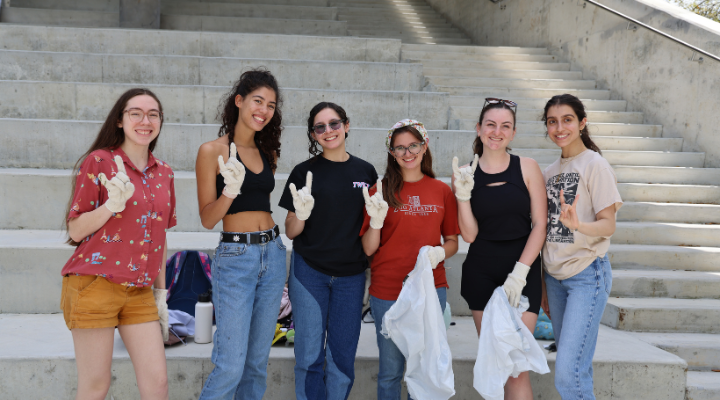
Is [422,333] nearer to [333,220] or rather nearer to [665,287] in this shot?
[333,220]

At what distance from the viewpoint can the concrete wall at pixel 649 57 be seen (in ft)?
18.9

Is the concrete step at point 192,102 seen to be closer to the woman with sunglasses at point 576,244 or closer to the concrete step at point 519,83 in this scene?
the concrete step at point 519,83

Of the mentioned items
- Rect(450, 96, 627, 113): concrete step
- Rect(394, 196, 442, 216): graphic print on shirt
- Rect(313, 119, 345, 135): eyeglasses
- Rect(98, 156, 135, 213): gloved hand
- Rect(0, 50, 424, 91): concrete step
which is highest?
Rect(0, 50, 424, 91): concrete step

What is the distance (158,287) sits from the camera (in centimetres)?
238

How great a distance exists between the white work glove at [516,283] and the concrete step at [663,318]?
2103 millimetres

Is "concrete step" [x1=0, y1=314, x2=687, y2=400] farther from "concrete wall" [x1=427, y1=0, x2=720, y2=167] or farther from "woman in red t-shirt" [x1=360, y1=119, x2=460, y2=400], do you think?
"concrete wall" [x1=427, y1=0, x2=720, y2=167]

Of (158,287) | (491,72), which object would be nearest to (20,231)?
(158,287)

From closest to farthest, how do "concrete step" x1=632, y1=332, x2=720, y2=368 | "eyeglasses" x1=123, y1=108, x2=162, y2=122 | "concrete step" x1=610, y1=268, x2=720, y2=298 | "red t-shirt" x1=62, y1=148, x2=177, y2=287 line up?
"red t-shirt" x1=62, y1=148, x2=177, y2=287
"eyeglasses" x1=123, y1=108, x2=162, y2=122
"concrete step" x1=632, y1=332, x2=720, y2=368
"concrete step" x1=610, y1=268, x2=720, y2=298

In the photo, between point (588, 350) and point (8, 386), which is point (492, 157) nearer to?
point (588, 350)

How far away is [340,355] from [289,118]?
3.98 meters

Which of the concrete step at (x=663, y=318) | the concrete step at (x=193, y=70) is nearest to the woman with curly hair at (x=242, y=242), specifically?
the concrete step at (x=663, y=318)

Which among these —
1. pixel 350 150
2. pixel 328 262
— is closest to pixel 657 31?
pixel 350 150

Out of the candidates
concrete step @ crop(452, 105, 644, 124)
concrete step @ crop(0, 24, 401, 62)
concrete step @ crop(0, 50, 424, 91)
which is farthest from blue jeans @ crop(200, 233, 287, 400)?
concrete step @ crop(0, 24, 401, 62)

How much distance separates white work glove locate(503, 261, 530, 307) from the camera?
2.37 metres
